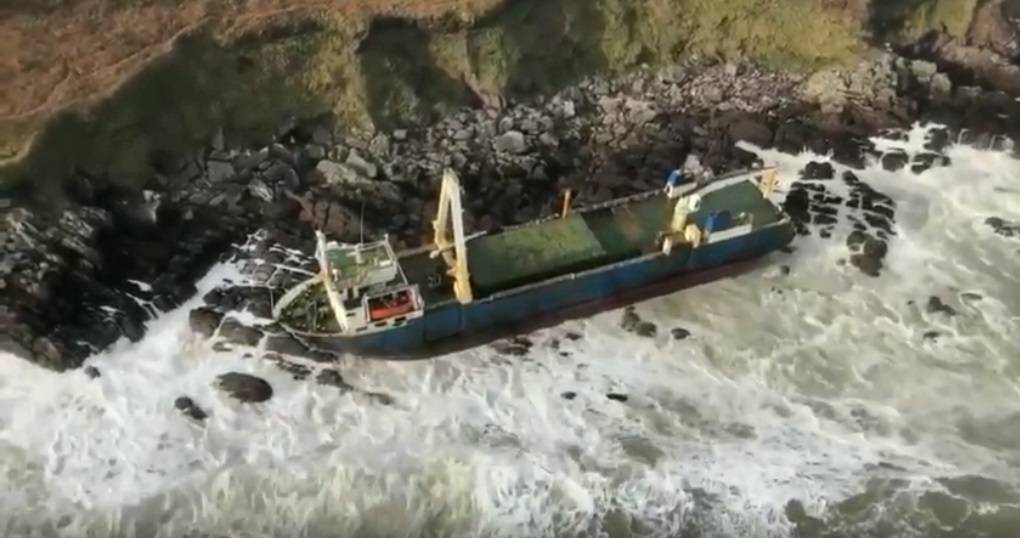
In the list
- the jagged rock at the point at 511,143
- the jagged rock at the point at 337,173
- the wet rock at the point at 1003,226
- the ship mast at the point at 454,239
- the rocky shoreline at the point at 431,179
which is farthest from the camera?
the jagged rock at the point at 511,143

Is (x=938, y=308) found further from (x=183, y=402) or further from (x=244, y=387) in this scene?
(x=183, y=402)

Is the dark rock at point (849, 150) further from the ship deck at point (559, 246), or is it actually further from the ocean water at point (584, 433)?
the ocean water at point (584, 433)

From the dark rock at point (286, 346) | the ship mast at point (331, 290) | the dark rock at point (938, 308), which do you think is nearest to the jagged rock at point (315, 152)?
the ship mast at point (331, 290)

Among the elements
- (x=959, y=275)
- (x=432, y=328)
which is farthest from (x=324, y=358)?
(x=959, y=275)

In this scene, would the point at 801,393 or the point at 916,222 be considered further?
the point at 916,222

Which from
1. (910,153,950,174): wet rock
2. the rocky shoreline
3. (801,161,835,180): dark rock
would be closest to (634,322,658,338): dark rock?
the rocky shoreline

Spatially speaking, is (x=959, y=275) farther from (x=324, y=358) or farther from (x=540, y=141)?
(x=324, y=358)
